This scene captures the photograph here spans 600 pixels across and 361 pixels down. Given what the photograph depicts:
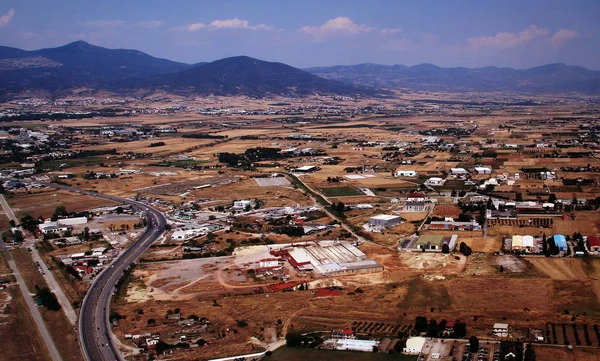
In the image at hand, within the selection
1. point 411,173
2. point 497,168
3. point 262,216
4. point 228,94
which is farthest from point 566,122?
point 228,94

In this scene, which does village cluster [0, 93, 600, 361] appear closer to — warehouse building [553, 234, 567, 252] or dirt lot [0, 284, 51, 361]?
warehouse building [553, 234, 567, 252]

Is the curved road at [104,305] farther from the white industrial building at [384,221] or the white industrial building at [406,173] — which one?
the white industrial building at [406,173]

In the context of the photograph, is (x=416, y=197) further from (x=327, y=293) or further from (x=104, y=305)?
(x=104, y=305)

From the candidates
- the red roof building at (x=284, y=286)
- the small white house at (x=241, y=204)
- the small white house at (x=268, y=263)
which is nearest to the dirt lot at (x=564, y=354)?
the red roof building at (x=284, y=286)

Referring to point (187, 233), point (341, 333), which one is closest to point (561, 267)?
point (341, 333)

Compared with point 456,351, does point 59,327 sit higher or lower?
lower

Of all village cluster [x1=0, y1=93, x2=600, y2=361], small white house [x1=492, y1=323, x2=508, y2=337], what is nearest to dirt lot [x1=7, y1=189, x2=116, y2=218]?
village cluster [x1=0, y1=93, x2=600, y2=361]
